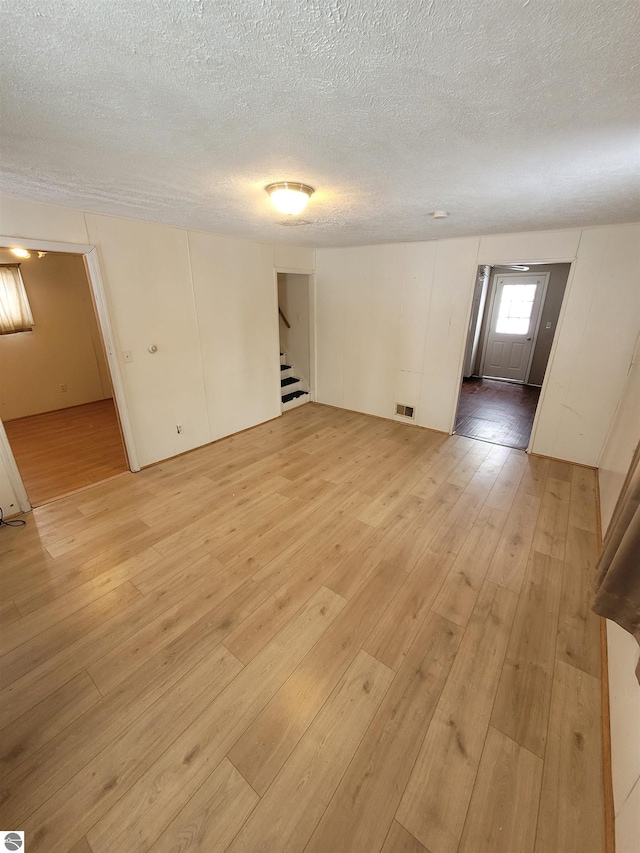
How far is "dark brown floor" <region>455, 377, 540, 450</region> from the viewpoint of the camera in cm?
442

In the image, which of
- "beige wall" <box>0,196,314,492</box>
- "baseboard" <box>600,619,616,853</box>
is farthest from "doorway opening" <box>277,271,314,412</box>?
"baseboard" <box>600,619,616,853</box>

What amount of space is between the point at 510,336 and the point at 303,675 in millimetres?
7352

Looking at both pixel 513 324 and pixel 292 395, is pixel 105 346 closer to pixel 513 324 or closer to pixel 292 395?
pixel 292 395

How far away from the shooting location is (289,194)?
204 centimetres

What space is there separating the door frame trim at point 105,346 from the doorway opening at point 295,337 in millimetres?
2372

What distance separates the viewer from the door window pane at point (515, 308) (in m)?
6.56

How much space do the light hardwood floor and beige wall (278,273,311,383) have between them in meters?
3.21

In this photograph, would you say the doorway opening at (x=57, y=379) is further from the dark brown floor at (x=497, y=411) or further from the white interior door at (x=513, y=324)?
the white interior door at (x=513, y=324)

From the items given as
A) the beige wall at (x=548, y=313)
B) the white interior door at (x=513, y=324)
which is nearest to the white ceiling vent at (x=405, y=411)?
the beige wall at (x=548, y=313)

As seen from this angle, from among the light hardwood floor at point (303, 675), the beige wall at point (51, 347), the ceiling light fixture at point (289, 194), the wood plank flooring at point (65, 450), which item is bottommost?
the light hardwood floor at point (303, 675)

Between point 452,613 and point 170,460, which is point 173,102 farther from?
point 170,460

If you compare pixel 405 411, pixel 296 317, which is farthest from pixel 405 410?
pixel 296 317

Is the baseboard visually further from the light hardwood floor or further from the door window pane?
the door window pane

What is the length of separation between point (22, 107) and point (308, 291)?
4.14m
